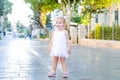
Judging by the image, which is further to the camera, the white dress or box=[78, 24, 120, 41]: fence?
box=[78, 24, 120, 41]: fence

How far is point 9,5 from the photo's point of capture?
3359 inches

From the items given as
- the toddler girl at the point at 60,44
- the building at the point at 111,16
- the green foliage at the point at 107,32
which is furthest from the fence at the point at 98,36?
the toddler girl at the point at 60,44

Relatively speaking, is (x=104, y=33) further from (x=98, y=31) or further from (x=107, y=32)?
(x=98, y=31)

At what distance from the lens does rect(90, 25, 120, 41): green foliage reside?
29655mm

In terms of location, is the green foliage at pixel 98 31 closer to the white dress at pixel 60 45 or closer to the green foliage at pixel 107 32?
the green foliage at pixel 107 32

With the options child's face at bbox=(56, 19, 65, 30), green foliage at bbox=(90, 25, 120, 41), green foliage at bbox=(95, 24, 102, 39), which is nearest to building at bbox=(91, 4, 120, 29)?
green foliage at bbox=(95, 24, 102, 39)

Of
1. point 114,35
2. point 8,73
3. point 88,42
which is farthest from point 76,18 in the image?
point 8,73

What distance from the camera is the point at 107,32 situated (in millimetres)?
31844

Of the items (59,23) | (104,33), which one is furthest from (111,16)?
(59,23)

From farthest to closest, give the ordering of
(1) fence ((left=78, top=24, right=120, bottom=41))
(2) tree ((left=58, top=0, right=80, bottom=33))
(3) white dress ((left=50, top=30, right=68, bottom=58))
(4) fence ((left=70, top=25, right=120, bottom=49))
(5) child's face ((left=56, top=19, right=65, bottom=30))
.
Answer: (2) tree ((left=58, top=0, right=80, bottom=33)) → (1) fence ((left=78, top=24, right=120, bottom=41)) → (4) fence ((left=70, top=25, right=120, bottom=49)) → (3) white dress ((left=50, top=30, right=68, bottom=58)) → (5) child's face ((left=56, top=19, right=65, bottom=30))

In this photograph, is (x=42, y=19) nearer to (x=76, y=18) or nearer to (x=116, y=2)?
(x=76, y=18)

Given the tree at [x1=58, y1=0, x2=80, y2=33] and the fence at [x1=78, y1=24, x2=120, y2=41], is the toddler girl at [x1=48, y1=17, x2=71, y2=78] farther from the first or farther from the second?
the tree at [x1=58, y1=0, x2=80, y2=33]

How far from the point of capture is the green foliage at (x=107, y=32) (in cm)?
2965

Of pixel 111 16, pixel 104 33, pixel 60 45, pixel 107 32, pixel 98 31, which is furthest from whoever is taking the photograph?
pixel 111 16
